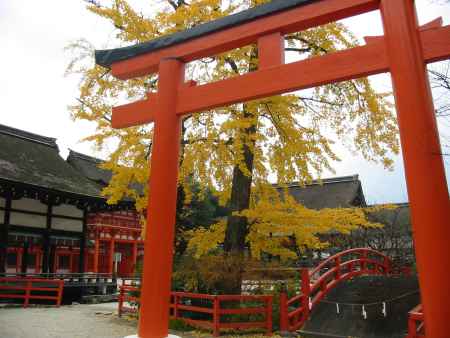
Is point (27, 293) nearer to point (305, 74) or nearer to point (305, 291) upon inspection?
point (305, 291)

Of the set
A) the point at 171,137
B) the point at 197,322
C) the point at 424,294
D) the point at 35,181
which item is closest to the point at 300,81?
the point at 171,137

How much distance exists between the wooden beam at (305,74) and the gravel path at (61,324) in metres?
5.74

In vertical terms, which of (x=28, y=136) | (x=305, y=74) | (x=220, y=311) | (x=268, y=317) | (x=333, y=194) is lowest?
(x=268, y=317)

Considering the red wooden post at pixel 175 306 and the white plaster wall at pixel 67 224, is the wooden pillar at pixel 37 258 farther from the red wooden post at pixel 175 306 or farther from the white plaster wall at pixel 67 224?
the red wooden post at pixel 175 306

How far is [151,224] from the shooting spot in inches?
182

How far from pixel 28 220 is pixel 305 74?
44.8 feet

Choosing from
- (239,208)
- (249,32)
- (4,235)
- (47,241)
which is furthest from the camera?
(47,241)

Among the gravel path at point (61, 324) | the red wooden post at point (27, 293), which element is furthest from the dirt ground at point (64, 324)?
the red wooden post at point (27, 293)

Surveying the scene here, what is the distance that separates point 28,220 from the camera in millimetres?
14477

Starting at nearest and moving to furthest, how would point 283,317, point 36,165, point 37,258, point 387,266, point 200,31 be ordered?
point 200,31, point 283,317, point 387,266, point 36,165, point 37,258

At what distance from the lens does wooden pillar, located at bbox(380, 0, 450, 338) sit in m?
3.11

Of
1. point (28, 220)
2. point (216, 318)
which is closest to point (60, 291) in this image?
point (28, 220)

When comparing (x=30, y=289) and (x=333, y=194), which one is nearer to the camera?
(x=30, y=289)

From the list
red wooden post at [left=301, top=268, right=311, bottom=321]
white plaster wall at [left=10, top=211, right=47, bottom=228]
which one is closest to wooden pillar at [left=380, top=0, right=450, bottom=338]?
red wooden post at [left=301, top=268, right=311, bottom=321]
